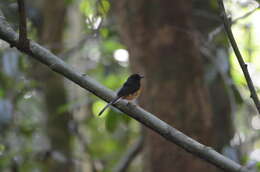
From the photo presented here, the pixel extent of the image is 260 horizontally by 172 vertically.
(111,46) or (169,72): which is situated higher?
(169,72)

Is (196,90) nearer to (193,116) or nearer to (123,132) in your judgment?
(193,116)

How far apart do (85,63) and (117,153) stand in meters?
2.58

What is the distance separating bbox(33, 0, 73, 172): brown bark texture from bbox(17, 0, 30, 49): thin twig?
3.09 m

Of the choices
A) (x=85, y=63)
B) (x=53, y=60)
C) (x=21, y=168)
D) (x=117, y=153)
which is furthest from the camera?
(x=85, y=63)

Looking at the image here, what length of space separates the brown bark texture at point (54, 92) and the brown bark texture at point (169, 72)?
51.9 inches

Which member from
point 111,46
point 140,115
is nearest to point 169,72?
point 140,115

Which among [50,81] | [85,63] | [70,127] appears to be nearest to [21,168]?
[70,127]

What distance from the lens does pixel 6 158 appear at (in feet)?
12.5

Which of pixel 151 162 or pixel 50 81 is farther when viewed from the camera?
pixel 50 81

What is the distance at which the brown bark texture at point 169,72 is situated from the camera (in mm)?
3533

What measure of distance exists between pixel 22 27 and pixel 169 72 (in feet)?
7.08

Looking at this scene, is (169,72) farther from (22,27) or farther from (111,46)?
(111,46)

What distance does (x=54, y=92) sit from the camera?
17.3 ft

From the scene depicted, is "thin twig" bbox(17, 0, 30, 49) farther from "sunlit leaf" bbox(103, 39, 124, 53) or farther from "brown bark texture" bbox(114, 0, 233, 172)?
"sunlit leaf" bbox(103, 39, 124, 53)
